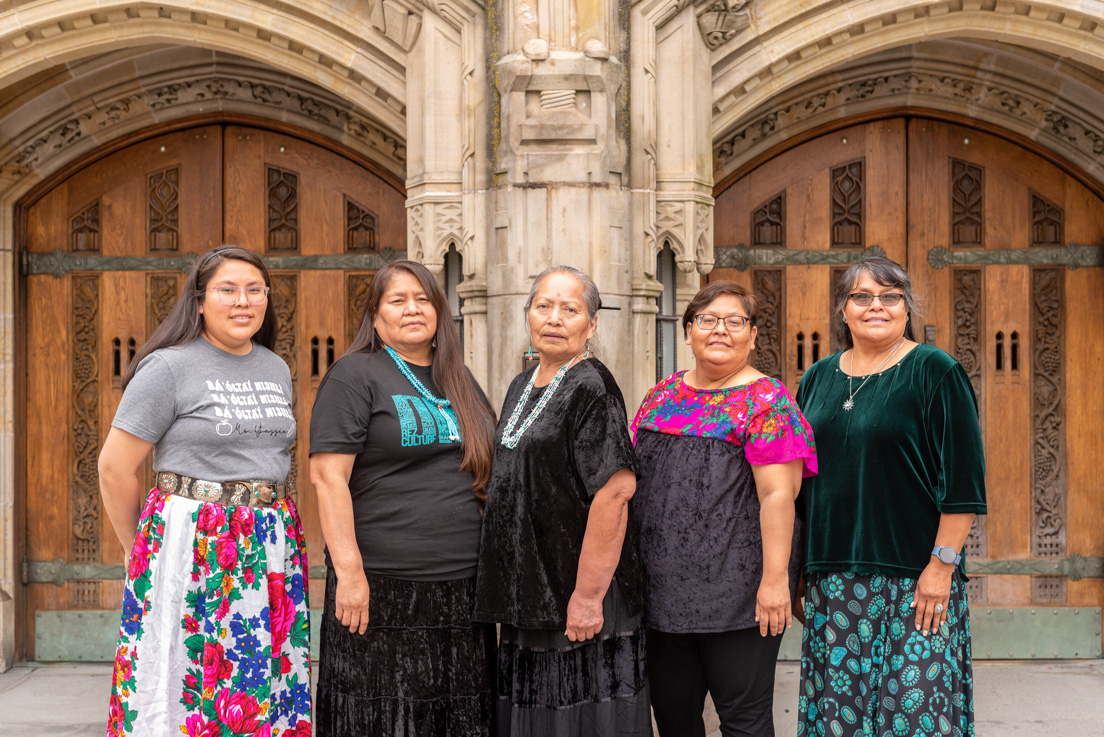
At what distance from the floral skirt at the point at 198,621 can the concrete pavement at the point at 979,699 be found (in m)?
1.80

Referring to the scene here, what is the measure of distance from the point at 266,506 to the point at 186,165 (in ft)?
8.87

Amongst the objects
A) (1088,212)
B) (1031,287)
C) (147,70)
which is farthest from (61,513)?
(1088,212)

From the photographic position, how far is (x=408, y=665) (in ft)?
8.38

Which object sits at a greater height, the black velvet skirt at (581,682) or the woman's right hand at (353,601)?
the woman's right hand at (353,601)

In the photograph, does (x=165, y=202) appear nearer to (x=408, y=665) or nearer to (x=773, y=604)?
(x=408, y=665)

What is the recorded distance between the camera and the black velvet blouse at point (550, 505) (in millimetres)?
2465

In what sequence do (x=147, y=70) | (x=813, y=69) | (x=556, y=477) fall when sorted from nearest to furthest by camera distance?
(x=556, y=477), (x=813, y=69), (x=147, y=70)

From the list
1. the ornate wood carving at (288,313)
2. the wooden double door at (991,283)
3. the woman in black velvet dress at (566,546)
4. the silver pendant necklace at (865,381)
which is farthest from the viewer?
the ornate wood carving at (288,313)

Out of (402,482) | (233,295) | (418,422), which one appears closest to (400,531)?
(402,482)

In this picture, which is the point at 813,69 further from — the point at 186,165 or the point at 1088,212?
the point at 186,165

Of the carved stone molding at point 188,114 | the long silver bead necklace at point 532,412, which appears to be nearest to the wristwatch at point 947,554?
the long silver bead necklace at point 532,412

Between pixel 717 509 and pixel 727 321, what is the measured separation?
0.46 metres

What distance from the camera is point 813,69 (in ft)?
12.6

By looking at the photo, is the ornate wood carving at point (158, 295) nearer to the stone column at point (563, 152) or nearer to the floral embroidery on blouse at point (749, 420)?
the stone column at point (563, 152)
